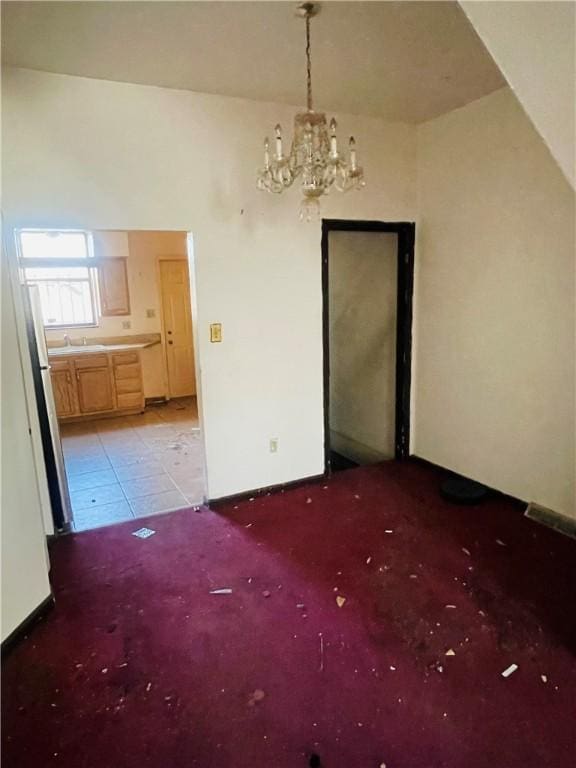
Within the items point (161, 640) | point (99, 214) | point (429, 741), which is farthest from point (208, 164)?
point (429, 741)

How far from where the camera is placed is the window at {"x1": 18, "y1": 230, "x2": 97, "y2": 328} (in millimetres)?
6082

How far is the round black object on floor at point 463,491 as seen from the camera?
11.7 ft

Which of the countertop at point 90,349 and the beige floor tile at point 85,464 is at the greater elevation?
the countertop at point 90,349

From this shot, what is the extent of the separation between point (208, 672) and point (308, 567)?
899mm

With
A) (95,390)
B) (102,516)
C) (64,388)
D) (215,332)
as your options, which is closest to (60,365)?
(64,388)

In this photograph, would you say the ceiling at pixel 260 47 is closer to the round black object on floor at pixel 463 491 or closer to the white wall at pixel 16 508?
the white wall at pixel 16 508

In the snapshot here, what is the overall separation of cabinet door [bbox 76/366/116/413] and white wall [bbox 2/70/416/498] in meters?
3.18

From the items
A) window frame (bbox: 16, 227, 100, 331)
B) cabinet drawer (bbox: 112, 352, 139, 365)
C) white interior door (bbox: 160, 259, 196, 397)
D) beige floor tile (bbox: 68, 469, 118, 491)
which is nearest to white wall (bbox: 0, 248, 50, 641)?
beige floor tile (bbox: 68, 469, 118, 491)

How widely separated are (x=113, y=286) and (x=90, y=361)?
3.74 feet

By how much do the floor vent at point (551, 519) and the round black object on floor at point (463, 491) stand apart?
343 millimetres

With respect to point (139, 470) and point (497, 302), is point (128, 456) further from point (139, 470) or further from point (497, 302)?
point (497, 302)

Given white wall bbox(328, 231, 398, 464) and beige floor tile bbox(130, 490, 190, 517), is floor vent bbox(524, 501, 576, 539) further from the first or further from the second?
beige floor tile bbox(130, 490, 190, 517)

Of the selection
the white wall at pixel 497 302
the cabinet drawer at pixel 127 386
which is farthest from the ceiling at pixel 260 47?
the cabinet drawer at pixel 127 386

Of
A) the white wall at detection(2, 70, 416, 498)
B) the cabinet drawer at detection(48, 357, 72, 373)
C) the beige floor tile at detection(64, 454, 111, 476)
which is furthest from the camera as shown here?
the cabinet drawer at detection(48, 357, 72, 373)
